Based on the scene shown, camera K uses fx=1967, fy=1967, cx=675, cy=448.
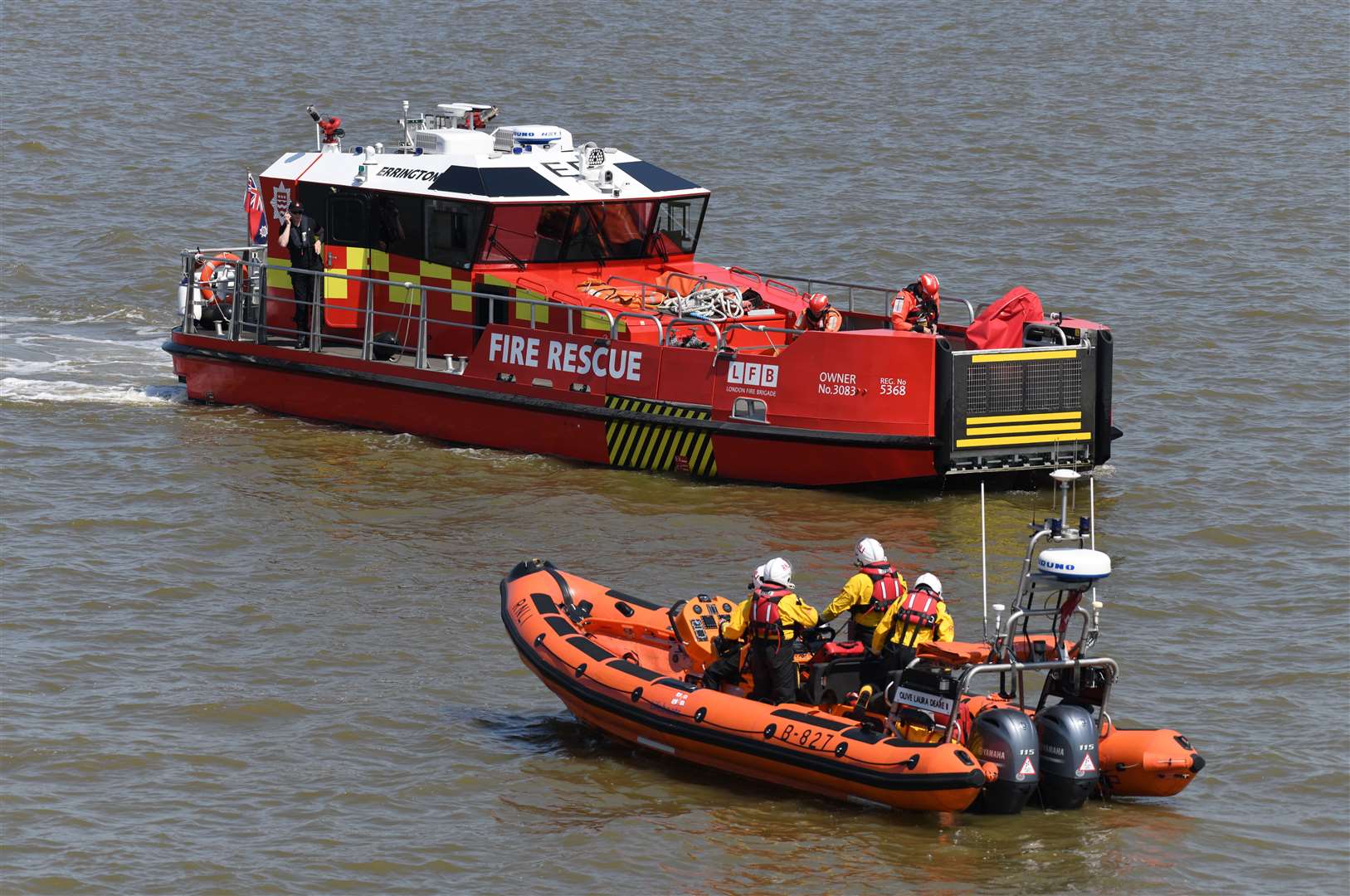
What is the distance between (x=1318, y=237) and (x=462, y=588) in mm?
14261

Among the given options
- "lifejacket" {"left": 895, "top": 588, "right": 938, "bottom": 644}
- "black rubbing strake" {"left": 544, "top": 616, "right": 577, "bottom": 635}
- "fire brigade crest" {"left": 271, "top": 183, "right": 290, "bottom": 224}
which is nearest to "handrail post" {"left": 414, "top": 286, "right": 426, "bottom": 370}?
"fire brigade crest" {"left": 271, "top": 183, "right": 290, "bottom": 224}

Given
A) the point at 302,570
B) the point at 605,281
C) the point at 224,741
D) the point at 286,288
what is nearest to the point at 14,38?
the point at 286,288

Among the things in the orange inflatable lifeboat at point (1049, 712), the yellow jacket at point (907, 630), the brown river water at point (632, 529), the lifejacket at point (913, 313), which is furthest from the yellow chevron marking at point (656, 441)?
the orange inflatable lifeboat at point (1049, 712)

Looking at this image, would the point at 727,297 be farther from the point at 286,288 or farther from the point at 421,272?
the point at 286,288

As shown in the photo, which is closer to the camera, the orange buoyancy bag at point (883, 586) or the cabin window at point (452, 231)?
the orange buoyancy bag at point (883, 586)

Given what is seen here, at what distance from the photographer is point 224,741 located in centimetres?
1082

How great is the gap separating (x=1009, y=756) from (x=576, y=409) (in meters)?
7.05

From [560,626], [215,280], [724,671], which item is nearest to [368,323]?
[215,280]

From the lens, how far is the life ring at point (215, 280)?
18344 millimetres

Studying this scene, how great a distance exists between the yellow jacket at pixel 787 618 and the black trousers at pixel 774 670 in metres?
0.09

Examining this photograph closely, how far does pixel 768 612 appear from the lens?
10062mm

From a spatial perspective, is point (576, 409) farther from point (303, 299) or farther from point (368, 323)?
point (303, 299)

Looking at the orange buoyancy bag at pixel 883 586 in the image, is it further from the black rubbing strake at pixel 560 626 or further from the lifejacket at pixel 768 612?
the black rubbing strake at pixel 560 626

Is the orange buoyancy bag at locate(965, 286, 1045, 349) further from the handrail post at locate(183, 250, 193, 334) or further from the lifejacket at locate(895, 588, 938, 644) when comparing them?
the handrail post at locate(183, 250, 193, 334)
